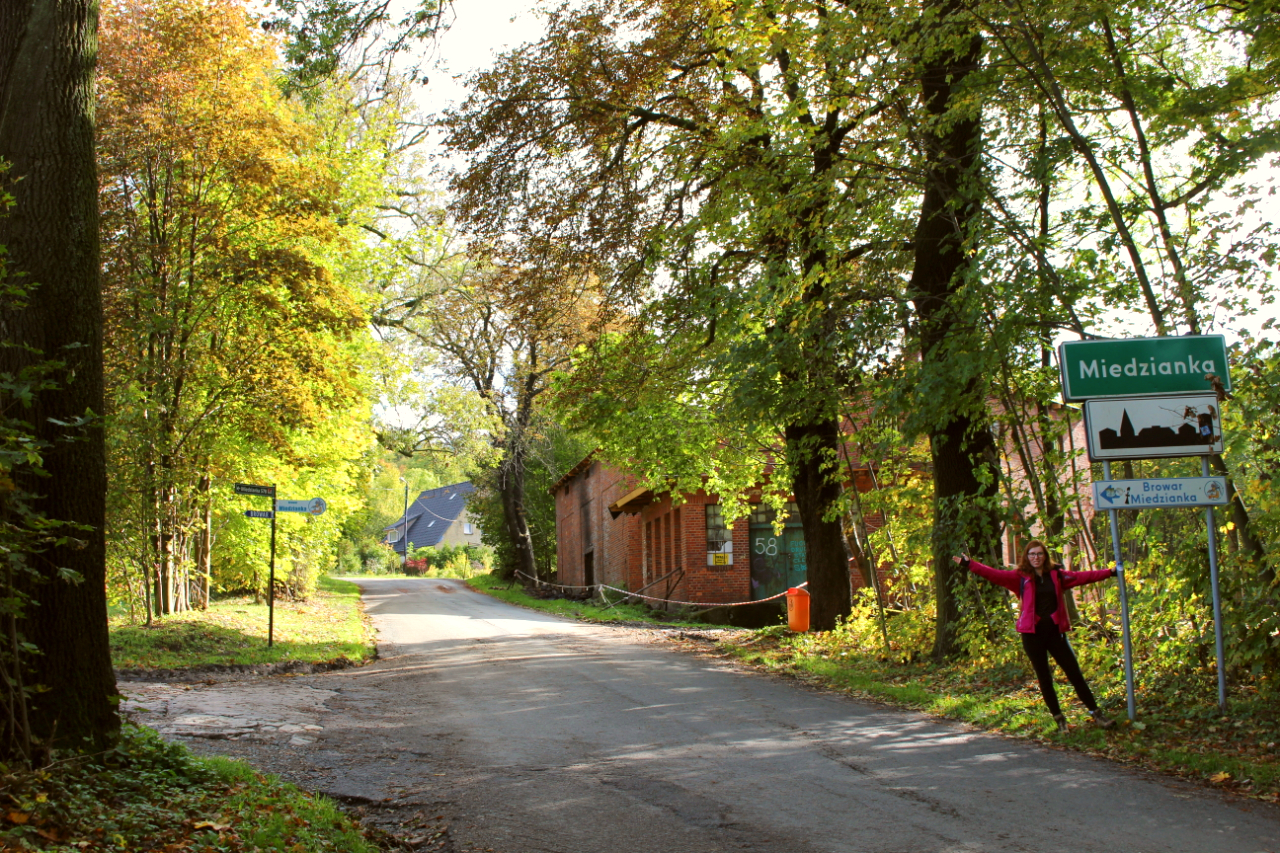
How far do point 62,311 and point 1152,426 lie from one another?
8137mm

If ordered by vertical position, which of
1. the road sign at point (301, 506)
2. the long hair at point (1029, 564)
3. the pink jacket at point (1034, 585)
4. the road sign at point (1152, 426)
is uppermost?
the road sign at point (1152, 426)

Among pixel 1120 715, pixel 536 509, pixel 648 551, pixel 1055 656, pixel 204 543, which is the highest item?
pixel 536 509

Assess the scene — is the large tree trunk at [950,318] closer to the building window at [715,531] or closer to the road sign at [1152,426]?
the road sign at [1152,426]

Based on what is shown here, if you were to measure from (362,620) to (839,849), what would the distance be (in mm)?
22186

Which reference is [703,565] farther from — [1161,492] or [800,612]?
[1161,492]

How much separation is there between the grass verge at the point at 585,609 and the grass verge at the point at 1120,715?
13.0 meters

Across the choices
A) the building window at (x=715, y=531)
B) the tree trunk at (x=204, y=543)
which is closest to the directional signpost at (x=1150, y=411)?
the tree trunk at (x=204, y=543)

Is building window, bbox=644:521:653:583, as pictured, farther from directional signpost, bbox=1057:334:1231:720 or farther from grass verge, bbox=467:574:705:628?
directional signpost, bbox=1057:334:1231:720

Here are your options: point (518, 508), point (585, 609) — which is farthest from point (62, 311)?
point (518, 508)

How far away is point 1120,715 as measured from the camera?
28.2ft

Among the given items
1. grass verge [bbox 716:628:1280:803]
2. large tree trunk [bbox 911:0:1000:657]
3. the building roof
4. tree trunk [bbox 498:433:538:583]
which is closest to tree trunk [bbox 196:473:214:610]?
grass verge [bbox 716:628:1280:803]

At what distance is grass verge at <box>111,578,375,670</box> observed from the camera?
1441 cm

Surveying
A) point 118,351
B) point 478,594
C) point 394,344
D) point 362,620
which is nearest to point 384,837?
point 118,351

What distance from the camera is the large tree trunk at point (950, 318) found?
405 inches
